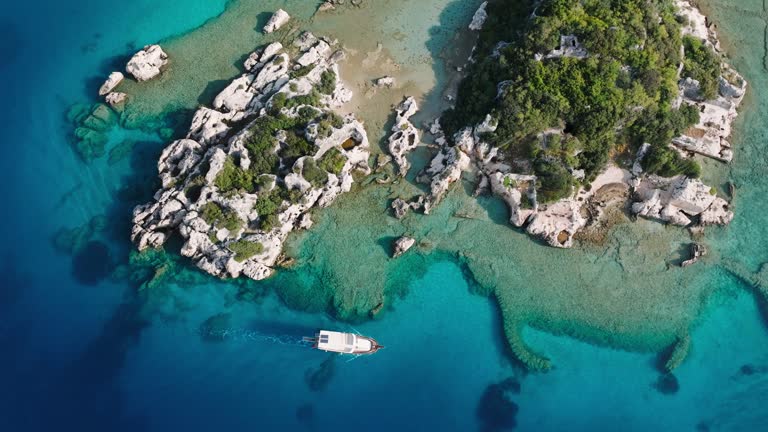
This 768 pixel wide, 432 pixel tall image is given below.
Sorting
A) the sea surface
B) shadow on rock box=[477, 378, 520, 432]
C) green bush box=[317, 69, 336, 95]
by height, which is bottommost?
shadow on rock box=[477, 378, 520, 432]

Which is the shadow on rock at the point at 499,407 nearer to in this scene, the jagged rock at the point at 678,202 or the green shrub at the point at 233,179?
the jagged rock at the point at 678,202

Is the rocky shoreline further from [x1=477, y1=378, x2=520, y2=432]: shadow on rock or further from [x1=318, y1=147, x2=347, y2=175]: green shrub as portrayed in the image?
[x1=477, y1=378, x2=520, y2=432]: shadow on rock

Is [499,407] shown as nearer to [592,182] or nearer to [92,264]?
[592,182]

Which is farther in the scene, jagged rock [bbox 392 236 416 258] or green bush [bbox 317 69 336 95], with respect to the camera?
green bush [bbox 317 69 336 95]

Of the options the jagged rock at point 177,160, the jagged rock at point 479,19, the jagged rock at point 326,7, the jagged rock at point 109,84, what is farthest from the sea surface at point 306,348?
the jagged rock at point 326,7

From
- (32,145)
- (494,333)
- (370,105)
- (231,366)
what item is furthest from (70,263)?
(494,333)

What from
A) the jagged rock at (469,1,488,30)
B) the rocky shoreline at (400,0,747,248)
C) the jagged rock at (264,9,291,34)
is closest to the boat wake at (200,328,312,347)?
the rocky shoreline at (400,0,747,248)

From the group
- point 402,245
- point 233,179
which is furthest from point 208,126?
point 402,245
